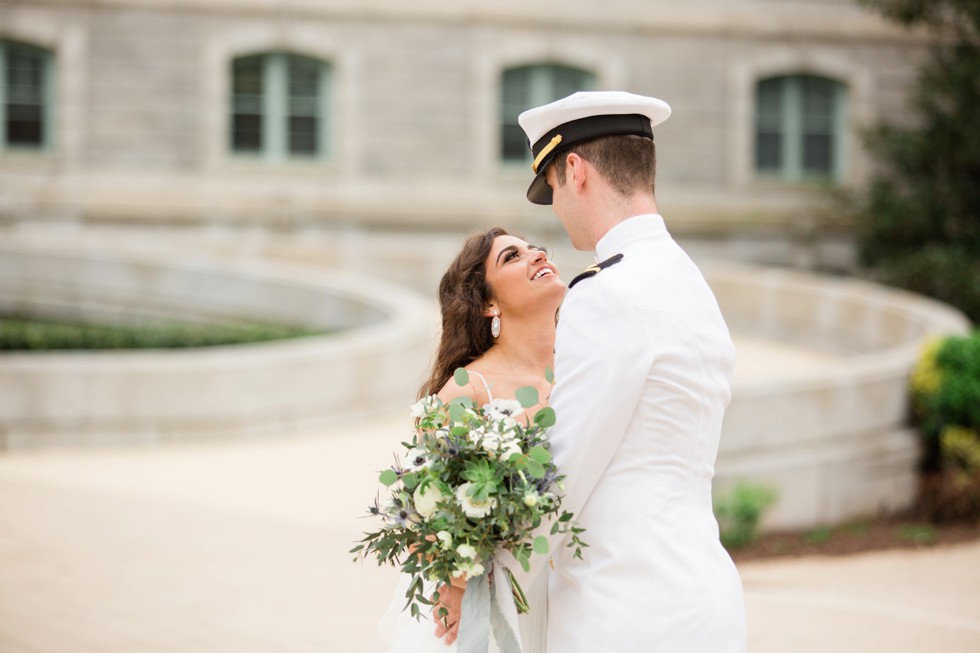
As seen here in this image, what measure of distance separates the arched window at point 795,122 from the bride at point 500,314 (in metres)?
20.0

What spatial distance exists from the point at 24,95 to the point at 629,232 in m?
20.1

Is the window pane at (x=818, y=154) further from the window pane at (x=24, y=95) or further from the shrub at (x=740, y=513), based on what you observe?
the shrub at (x=740, y=513)

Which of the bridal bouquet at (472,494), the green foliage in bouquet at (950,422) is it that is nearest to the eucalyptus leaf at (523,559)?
the bridal bouquet at (472,494)

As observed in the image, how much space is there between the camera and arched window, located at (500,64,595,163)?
22094mm

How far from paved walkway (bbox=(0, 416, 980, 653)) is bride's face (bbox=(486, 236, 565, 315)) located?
2729 millimetres

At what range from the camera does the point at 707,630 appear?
2.82 metres

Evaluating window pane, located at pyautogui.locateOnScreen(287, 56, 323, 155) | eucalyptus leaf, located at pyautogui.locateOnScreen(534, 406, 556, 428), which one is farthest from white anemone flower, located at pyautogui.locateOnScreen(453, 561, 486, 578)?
window pane, located at pyautogui.locateOnScreen(287, 56, 323, 155)

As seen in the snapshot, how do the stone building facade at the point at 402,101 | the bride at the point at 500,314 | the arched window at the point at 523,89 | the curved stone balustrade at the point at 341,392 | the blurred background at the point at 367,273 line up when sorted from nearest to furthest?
the bride at the point at 500,314 → the blurred background at the point at 367,273 → the curved stone balustrade at the point at 341,392 → the stone building facade at the point at 402,101 → the arched window at the point at 523,89

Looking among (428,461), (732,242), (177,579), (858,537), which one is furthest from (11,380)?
(732,242)

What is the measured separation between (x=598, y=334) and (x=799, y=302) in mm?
15534

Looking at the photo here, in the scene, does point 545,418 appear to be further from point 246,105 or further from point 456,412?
point 246,105

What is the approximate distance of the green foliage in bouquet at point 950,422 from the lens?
10695mm

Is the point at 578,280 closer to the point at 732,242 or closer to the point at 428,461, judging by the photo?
the point at 428,461

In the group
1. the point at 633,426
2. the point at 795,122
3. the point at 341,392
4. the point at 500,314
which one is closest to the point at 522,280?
the point at 500,314
